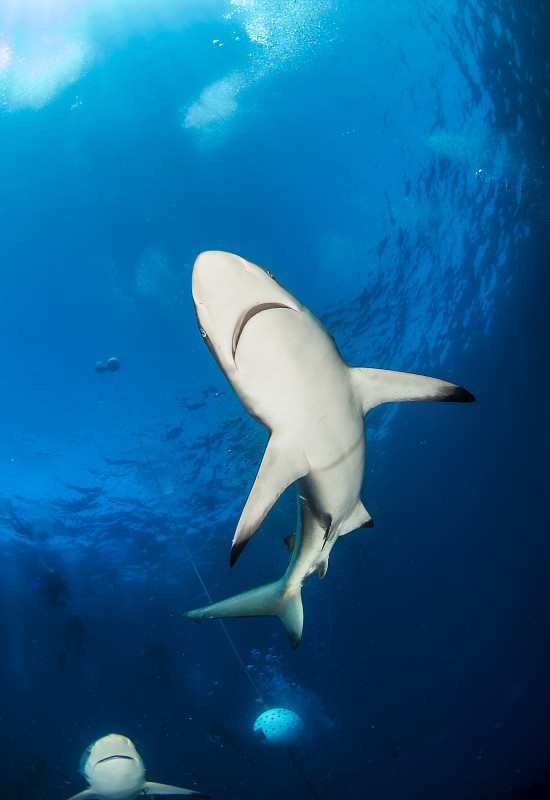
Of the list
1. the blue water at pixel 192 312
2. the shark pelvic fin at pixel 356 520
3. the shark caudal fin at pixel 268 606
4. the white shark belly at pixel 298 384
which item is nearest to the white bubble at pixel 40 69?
the blue water at pixel 192 312

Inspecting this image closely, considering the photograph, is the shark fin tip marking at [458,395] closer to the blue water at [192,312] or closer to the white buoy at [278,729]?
the blue water at [192,312]

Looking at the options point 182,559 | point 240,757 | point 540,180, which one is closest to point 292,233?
point 540,180

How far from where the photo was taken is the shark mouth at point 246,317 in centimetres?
276

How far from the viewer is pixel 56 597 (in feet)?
70.5

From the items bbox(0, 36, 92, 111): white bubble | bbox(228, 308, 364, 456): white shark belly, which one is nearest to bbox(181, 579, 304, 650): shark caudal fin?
bbox(228, 308, 364, 456): white shark belly

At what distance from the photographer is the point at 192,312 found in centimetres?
1211

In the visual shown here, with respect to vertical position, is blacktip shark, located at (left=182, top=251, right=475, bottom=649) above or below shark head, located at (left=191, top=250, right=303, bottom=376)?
below

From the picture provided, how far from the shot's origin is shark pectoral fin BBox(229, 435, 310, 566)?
10.8ft

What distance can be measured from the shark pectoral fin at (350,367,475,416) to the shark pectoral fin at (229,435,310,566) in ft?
2.86

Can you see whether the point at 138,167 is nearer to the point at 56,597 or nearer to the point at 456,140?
the point at 456,140

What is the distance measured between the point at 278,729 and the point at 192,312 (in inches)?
620

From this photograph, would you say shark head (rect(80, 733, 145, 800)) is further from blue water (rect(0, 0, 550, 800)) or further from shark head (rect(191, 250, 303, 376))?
blue water (rect(0, 0, 550, 800))

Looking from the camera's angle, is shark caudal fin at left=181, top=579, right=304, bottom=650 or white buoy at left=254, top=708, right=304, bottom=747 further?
white buoy at left=254, top=708, right=304, bottom=747

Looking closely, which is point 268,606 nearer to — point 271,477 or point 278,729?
point 271,477
